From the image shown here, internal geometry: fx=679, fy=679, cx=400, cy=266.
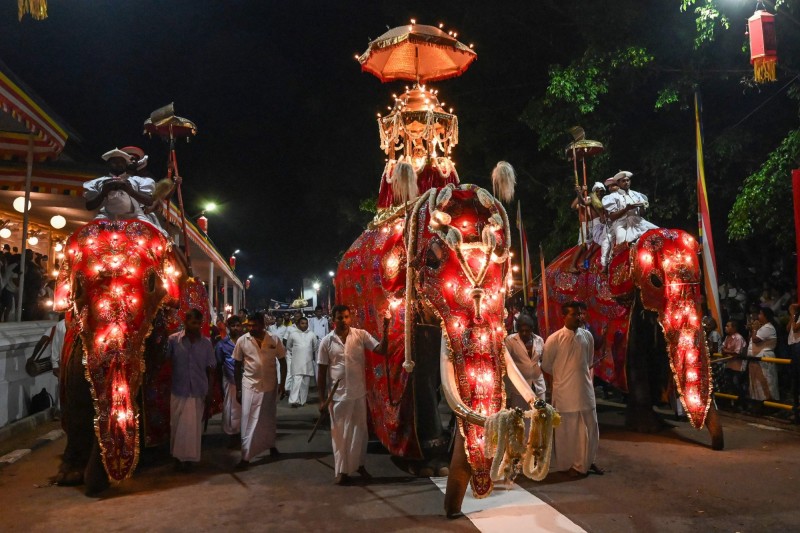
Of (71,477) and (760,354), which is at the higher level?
(760,354)

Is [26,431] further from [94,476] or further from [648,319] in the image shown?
[648,319]

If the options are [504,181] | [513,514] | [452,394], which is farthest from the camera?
[504,181]

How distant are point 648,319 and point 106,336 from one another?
20.9ft

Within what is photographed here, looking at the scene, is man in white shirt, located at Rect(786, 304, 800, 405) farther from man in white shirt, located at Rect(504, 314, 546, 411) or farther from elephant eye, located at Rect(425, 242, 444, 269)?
elephant eye, located at Rect(425, 242, 444, 269)

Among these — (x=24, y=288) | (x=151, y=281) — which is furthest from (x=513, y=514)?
(x=24, y=288)

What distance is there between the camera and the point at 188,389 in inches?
264

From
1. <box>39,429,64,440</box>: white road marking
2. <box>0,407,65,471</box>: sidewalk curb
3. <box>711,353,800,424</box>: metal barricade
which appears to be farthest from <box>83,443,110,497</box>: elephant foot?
<box>711,353,800,424</box>: metal barricade

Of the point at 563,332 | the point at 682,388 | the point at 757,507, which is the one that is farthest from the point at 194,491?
the point at 682,388

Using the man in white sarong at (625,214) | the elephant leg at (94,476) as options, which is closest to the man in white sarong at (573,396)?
the man in white sarong at (625,214)

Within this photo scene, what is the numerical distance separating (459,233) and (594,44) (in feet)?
29.4

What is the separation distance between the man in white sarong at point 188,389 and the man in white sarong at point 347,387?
1.25 m

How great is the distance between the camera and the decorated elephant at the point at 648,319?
7.23 m

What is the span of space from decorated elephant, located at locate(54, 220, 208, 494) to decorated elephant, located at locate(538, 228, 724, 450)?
5.26m

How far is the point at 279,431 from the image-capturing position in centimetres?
896
